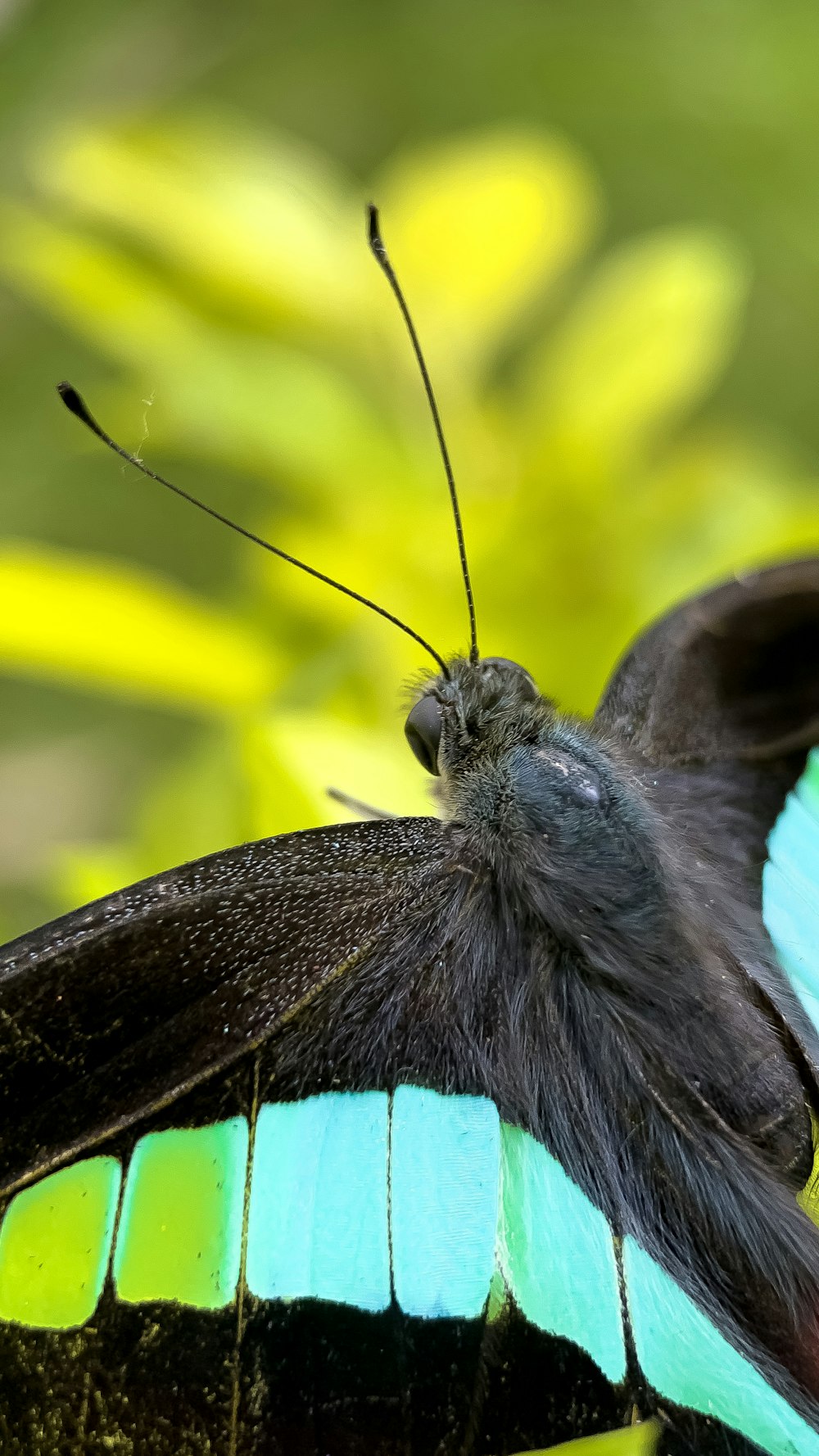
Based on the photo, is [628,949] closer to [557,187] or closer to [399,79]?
[557,187]

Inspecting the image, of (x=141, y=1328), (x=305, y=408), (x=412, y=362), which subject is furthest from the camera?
(x=412, y=362)

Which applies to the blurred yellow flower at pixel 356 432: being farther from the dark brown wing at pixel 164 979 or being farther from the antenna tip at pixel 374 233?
the antenna tip at pixel 374 233

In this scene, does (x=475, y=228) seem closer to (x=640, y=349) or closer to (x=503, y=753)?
(x=640, y=349)

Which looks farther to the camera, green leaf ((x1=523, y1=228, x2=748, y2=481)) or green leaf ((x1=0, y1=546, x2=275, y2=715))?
green leaf ((x1=523, y1=228, x2=748, y2=481))

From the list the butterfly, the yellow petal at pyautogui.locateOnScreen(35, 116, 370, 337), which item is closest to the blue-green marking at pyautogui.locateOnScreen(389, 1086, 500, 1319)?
the butterfly

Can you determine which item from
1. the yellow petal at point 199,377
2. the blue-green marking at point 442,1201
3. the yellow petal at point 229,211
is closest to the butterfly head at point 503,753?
the blue-green marking at point 442,1201

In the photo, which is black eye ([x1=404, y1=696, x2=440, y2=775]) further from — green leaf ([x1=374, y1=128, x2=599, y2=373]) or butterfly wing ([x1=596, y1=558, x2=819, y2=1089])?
green leaf ([x1=374, y1=128, x2=599, y2=373])

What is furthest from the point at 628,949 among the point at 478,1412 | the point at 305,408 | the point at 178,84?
the point at 178,84
